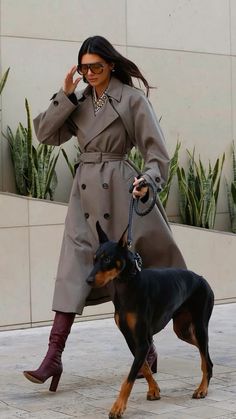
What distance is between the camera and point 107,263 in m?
4.02

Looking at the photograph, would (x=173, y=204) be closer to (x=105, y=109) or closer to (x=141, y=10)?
(x=141, y=10)

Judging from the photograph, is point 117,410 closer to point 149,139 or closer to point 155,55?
point 149,139

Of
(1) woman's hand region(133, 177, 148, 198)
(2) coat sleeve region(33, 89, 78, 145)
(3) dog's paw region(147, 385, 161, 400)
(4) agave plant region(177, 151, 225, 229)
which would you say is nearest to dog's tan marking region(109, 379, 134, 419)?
(3) dog's paw region(147, 385, 161, 400)

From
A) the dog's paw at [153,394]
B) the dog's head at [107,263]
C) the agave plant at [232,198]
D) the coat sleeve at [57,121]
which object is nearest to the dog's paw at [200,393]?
the dog's paw at [153,394]

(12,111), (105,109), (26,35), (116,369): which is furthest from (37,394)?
(26,35)

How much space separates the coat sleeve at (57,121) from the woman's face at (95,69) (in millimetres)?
166

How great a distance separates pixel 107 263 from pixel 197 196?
200 inches

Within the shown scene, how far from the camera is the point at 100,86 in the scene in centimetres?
489

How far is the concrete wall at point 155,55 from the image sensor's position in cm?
784

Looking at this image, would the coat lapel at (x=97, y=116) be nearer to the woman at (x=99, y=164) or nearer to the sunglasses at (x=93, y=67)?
the woman at (x=99, y=164)

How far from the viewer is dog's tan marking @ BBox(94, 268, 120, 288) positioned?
398cm

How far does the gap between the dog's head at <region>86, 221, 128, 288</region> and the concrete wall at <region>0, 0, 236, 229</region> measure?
3.75 m

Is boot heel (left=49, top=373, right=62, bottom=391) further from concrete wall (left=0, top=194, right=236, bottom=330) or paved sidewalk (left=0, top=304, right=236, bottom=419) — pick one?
concrete wall (left=0, top=194, right=236, bottom=330)

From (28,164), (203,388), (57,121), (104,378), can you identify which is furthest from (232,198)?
(203,388)
